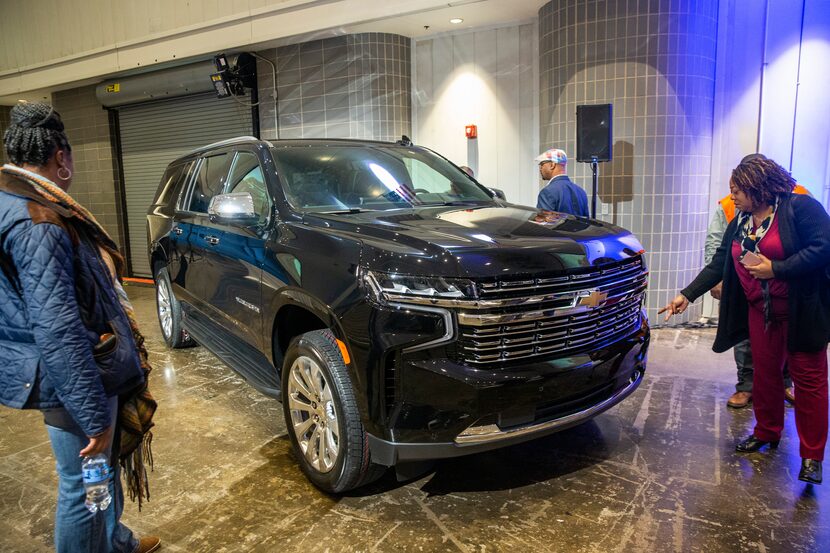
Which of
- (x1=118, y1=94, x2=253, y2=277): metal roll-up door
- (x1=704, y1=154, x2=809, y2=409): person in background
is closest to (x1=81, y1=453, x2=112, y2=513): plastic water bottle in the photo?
(x1=704, y1=154, x2=809, y2=409): person in background

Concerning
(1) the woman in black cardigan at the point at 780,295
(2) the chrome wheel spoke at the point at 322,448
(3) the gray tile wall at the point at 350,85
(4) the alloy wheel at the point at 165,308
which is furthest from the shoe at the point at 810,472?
(3) the gray tile wall at the point at 350,85

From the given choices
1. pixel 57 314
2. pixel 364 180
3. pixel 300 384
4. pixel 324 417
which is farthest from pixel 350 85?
pixel 57 314

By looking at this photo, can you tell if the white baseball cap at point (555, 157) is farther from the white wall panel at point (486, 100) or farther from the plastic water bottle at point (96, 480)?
the plastic water bottle at point (96, 480)

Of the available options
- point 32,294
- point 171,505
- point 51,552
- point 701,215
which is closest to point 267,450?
point 171,505

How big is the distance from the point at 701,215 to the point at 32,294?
6.37 m

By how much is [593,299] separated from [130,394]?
193 centimetres

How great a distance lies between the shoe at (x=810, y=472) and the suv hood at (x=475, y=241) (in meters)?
1.38

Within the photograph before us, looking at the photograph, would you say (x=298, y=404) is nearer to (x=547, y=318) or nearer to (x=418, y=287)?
(x=418, y=287)

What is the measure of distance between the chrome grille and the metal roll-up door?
748 cm

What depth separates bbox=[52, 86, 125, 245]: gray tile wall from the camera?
11.0m

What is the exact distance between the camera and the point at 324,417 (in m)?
2.74

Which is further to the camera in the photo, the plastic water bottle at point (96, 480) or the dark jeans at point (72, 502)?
the dark jeans at point (72, 502)

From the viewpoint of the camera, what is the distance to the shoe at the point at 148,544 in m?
2.37

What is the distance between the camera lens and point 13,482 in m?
3.08
